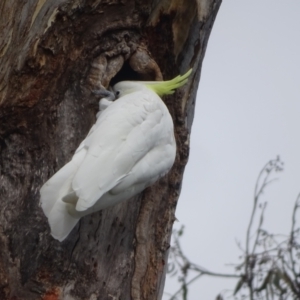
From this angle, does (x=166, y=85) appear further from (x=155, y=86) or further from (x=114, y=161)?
(x=114, y=161)

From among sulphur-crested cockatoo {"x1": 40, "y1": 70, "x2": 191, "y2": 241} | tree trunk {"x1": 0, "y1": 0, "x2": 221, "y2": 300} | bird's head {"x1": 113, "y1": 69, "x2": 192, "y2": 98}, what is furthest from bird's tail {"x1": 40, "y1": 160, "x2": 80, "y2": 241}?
bird's head {"x1": 113, "y1": 69, "x2": 192, "y2": 98}

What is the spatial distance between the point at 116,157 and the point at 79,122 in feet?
1.60

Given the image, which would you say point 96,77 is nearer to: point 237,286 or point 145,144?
point 145,144

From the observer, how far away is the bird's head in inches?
152

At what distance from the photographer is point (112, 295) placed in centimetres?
373

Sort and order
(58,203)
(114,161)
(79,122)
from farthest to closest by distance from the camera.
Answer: (79,122)
(114,161)
(58,203)

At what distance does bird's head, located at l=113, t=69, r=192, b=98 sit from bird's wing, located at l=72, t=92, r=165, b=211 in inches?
4.0

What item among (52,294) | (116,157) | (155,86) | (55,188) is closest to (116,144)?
(116,157)

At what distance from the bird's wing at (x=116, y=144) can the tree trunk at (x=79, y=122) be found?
24cm

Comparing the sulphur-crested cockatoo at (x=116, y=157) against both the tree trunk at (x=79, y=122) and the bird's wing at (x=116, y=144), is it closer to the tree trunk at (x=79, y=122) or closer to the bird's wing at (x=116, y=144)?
the bird's wing at (x=116, y=144)

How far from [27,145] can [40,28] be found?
515mm

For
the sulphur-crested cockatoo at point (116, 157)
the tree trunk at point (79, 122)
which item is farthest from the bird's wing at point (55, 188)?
the tree trunk at point (79, 122)

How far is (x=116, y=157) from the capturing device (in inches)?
131

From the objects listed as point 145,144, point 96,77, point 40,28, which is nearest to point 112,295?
point 145,144
